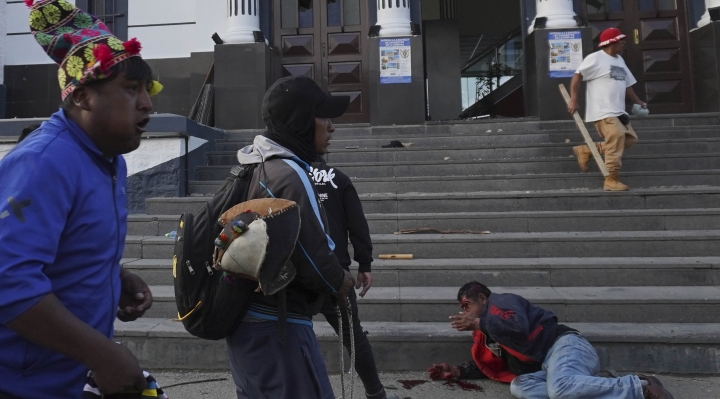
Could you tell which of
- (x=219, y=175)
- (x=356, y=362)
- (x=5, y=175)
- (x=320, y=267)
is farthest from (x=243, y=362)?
(x=219, y=175)

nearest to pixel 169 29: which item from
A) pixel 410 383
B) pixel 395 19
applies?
pixel 395 19

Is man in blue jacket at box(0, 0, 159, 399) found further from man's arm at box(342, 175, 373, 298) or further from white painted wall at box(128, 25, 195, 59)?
white painted wall at box(128, 25, 195, 59)

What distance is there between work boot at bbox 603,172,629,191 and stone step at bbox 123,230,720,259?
2.56 ft

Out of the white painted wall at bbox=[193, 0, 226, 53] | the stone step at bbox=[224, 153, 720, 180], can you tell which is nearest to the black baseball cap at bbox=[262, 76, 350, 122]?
the stone step at bbox=[224, 153, 720, 180]

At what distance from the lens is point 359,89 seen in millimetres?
10578

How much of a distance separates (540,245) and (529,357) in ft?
6.68

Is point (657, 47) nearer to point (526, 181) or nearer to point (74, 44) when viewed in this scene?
point (526, 181)

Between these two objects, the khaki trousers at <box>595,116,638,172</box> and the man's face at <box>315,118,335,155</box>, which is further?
the khaki trousers at <box>595,116,638,172</box>

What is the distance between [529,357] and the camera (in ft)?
12.6

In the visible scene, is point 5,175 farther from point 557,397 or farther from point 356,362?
point 557,397

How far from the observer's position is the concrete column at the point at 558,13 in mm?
9508

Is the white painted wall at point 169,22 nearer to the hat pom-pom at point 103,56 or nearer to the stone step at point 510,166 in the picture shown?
the stone step at point 510,166

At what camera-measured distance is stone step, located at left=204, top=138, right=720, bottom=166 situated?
24.9ft

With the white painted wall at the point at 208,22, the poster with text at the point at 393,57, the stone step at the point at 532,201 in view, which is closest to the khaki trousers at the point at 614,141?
the stone step at the point at 532,201
